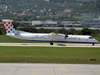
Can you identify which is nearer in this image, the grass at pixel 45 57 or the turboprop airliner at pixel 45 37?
the grass at pixel 45 57

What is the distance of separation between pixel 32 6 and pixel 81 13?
243ft

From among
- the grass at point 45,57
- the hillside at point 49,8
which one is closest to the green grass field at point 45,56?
the grass at point 45,57

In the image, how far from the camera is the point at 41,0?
599ft

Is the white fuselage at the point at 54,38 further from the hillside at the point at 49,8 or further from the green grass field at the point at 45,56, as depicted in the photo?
the hillside at the point at 49,8
